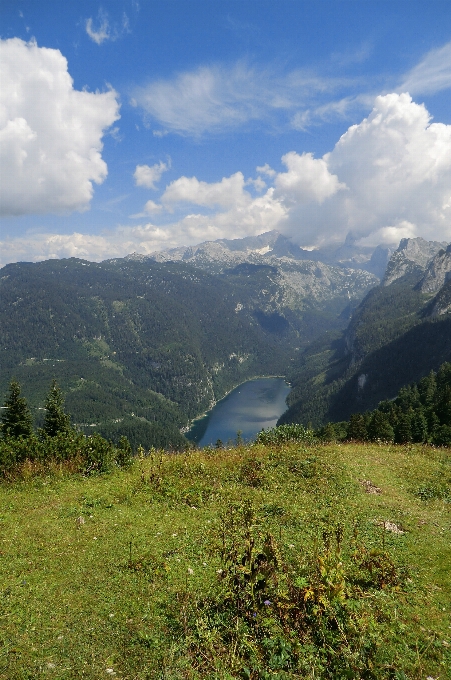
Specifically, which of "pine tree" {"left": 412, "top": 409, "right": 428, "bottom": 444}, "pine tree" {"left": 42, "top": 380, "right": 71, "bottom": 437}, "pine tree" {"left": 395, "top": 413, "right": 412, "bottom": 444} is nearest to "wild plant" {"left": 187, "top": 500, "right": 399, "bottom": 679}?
"pine tree" {"left": 42, "top": 380, "right": 71, "bottom": 437}

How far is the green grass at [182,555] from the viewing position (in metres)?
7.96

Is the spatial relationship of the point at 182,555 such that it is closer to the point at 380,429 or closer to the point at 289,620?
the point at 289,620

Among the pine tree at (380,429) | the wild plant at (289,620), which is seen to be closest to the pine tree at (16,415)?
the wild plant at (289,620)

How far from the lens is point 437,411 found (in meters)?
66.8

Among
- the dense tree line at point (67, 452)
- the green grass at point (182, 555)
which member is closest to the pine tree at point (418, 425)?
the green grass at point (182, 555)

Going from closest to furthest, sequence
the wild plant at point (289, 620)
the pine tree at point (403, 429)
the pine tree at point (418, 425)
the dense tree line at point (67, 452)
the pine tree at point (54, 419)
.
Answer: the wild plant at point (289, 620) → the dense tree line at point (67, 452) → the pine tree at point (54, 419) → the pine tree at point (403, 429) → the pine tree at point (418, 425)

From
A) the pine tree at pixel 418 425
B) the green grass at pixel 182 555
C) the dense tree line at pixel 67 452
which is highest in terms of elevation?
the dense tree line at pixel 67 452

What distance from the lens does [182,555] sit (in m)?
12.0

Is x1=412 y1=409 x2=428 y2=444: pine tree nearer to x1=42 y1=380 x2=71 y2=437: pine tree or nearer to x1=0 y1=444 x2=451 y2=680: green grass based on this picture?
x1=0 y1=444 x2=451 y2=680: green grass

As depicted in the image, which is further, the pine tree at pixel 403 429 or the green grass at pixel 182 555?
the pine tree at pixel 403 429

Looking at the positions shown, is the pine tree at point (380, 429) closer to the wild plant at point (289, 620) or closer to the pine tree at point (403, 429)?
the pine tree at point (403, 429)

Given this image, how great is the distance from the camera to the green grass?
796 cm

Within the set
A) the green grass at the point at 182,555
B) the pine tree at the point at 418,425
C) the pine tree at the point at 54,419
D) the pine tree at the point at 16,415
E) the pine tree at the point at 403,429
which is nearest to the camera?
the green grass at the point at 182,555

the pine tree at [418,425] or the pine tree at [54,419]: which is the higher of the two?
the pine tree at [54,419]
